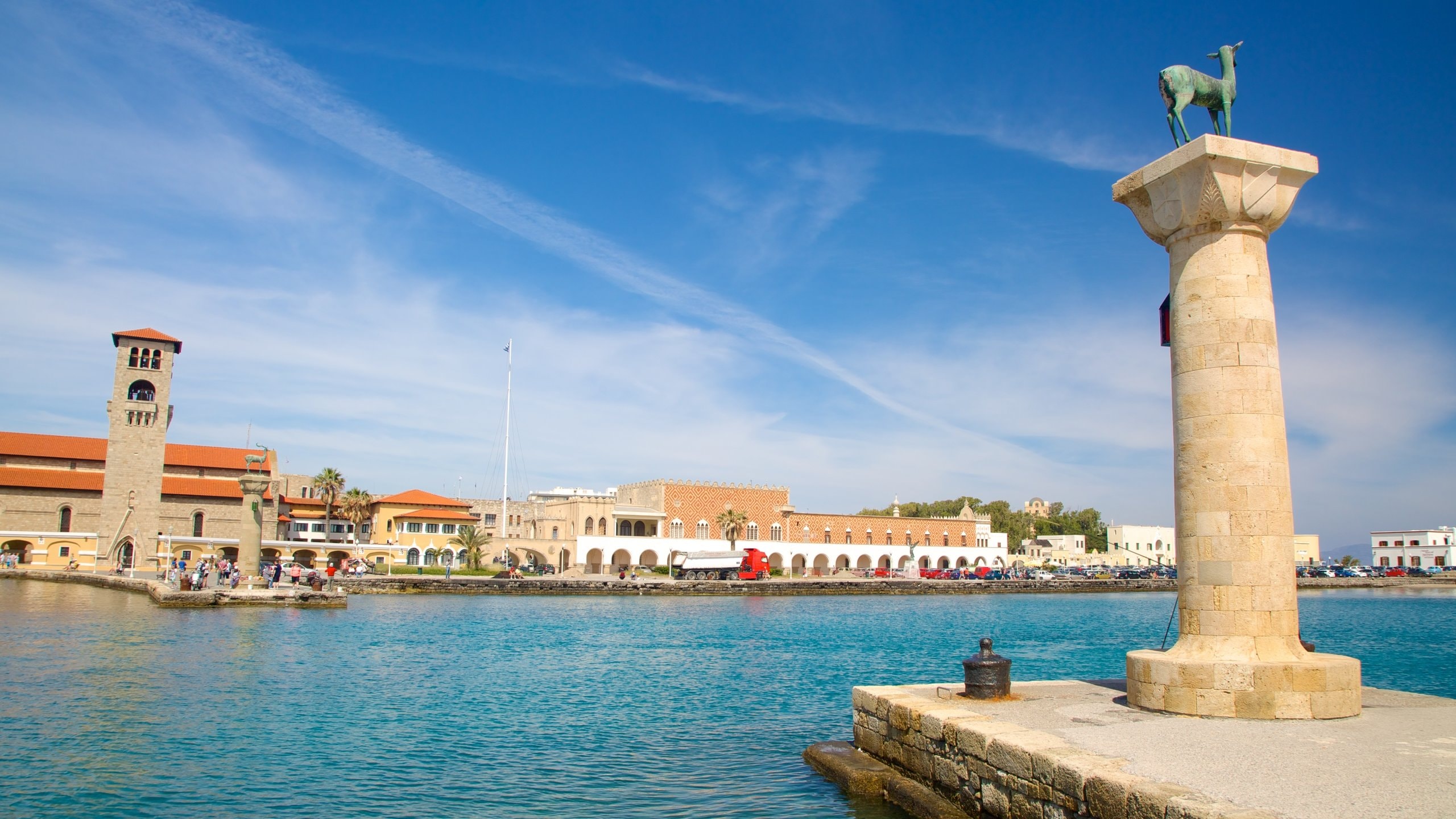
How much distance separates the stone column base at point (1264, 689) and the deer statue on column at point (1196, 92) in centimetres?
629

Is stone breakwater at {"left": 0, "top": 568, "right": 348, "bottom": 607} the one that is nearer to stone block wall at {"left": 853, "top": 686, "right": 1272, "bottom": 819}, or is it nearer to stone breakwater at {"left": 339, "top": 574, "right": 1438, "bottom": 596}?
stone breakwater at {"left": 339, "top": 574, "right": 1438, "bottom": 596}

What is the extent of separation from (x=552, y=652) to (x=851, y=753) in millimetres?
17190

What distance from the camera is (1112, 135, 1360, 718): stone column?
33.2ft

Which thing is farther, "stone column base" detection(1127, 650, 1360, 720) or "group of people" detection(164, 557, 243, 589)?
"group of people" detection(164, 557, 243, 589)

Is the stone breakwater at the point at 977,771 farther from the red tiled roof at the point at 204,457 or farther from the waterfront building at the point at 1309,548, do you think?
the waterfront building at the point at 1309,548

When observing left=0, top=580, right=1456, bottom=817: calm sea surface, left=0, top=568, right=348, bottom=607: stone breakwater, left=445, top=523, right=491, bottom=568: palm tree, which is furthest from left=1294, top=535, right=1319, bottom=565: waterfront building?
left=0, top=568, right=348, bottom=607: stone breakwater

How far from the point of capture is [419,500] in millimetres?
76062

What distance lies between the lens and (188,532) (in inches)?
2633

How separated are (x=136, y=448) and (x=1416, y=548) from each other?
14585 centimetres

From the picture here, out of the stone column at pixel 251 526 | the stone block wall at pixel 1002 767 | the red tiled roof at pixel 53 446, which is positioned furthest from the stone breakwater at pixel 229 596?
the stone block wall at pixel 1002 767

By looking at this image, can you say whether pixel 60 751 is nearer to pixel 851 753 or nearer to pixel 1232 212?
pixel 851 753

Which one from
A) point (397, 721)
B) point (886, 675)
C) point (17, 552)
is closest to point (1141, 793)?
point (397, 721)

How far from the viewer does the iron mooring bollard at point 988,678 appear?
11422 mm

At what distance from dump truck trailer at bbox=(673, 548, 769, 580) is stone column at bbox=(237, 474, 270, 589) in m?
33.8
